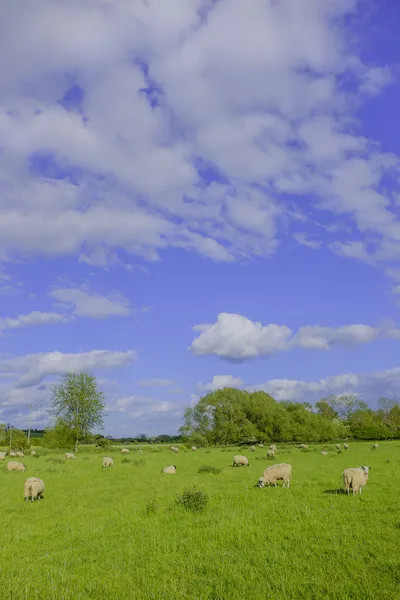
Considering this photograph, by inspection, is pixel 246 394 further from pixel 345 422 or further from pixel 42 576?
pixel 42 576

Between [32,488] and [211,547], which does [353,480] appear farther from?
[32,488]

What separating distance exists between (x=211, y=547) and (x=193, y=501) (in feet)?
16.1

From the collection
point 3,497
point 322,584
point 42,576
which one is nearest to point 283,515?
point 322,584

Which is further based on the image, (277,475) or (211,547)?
(277,475)

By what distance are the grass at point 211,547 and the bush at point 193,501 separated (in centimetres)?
31

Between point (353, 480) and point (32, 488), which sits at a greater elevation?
point (353, 480)

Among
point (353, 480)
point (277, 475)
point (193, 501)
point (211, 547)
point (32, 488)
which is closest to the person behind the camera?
point (211, 547)

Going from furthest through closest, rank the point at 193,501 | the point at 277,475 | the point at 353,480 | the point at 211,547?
the point at 277,475 < the point at 353,480 < the point at 193,501 < the point at 211,547

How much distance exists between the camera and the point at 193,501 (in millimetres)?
16172

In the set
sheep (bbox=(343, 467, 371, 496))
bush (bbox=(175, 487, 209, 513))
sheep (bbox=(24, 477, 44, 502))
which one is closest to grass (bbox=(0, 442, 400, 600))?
bush (bbox=(175, 487, 209, 513))

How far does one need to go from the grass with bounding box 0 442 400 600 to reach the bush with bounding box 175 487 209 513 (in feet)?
1.01

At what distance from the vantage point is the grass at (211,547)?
875cm

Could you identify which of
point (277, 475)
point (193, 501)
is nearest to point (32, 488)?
point (193, 501)

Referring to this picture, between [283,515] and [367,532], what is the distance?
126 inches
